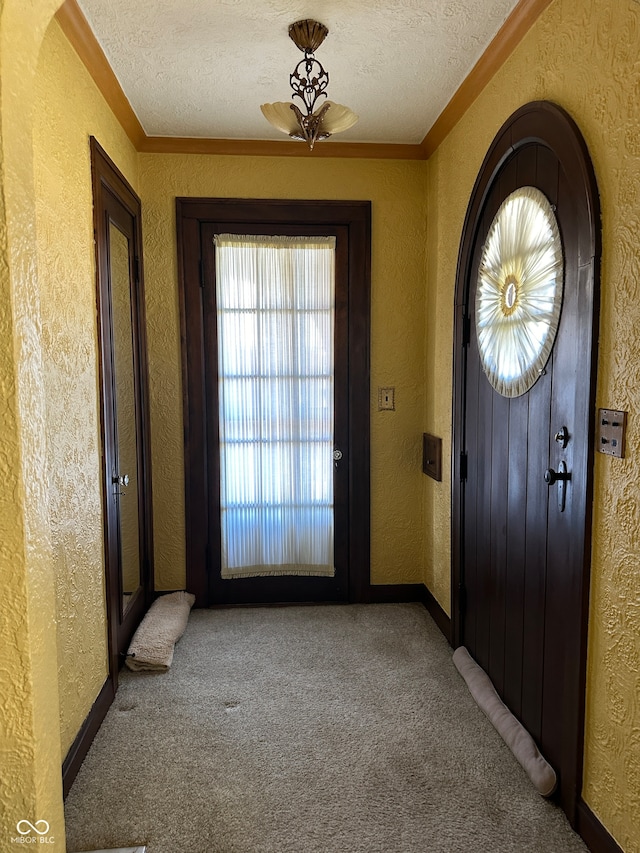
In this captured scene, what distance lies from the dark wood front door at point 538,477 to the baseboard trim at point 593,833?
45 mm

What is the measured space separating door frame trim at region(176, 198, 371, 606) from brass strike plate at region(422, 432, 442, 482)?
33cm

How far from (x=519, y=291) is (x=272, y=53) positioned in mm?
1349

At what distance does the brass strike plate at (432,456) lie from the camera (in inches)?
124

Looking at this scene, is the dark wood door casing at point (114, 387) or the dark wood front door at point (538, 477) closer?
the dark wood front door at point (538, 477)

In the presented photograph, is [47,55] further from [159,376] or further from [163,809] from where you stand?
[163,809]

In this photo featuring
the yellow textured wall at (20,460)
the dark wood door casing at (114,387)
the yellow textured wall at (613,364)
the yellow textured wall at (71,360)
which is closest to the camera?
the yellow textured wall at (20,460)

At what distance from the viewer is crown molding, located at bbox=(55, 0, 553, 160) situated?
2.01 meters

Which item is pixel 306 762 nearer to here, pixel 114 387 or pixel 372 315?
pixel 114 387

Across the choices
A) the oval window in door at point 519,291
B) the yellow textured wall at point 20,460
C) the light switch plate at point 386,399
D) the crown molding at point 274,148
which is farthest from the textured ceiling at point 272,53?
the light switch plate at point 386,399

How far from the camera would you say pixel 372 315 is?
11.1ft

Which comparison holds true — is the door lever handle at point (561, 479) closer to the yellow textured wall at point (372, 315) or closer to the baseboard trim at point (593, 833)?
the baseboard trim at point (593, 833)

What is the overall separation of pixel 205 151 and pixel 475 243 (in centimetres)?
162

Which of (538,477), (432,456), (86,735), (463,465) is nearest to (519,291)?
(538,477)

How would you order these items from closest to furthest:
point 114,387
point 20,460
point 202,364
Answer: point 20,460 → point 114,387 → point 202,364
